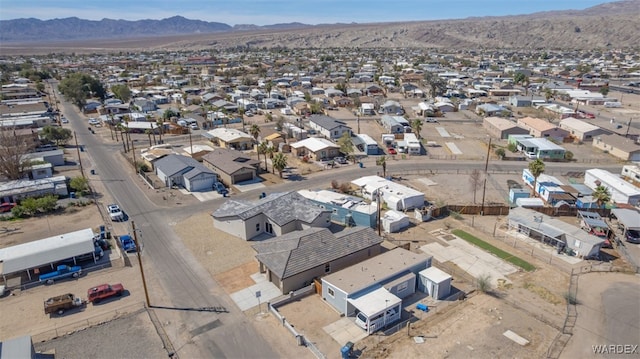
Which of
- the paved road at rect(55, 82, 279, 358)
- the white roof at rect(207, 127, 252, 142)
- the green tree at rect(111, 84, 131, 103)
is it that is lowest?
the paved road at rect(55, 82, 279, 358)

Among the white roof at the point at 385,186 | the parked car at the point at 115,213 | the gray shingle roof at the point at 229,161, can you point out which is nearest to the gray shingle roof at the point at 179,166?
the gray shingle roof at the point at 229,161

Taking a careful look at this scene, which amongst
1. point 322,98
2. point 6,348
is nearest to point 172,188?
point 6,348

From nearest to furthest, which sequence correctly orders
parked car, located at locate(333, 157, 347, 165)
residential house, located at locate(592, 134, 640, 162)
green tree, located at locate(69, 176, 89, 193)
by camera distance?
green tree, located at locate(69, 176, 89, 193)
parked car, located at locate(333, 157, 347, 165)
residential house, located at locate(592, 134, 640, 162)

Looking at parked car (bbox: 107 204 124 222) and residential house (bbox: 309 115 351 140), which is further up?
residential house (bbox: 309 115 351 140)

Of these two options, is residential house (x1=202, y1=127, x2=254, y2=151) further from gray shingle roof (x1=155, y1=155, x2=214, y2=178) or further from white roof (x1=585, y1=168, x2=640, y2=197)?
white roof (x1=585, y1=168, x2=640, y2=197)

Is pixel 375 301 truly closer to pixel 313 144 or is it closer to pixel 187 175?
pixel 187 175

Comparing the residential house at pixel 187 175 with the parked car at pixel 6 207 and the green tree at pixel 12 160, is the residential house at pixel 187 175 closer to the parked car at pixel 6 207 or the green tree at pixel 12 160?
the parked car at pixel 6 207

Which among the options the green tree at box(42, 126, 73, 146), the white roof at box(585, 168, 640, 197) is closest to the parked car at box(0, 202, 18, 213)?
the green tree at box(42, 126, 73, 146)

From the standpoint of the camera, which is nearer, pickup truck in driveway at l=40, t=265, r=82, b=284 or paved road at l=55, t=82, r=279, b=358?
paved road at l=55, t=82, r=279, b=358
